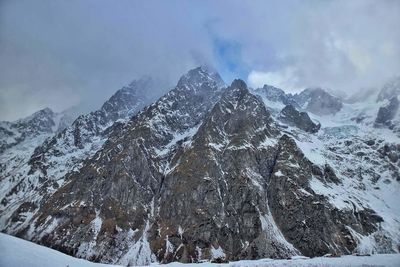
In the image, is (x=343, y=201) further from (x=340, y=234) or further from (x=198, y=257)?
(x=198, y=257)

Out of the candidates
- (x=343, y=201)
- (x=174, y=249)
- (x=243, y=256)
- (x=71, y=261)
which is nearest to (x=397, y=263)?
(x=71, y=261)

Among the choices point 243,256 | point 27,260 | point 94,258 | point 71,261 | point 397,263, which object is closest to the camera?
point 27,260

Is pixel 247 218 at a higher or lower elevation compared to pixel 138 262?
higher

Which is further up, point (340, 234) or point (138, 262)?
point (340, 234)

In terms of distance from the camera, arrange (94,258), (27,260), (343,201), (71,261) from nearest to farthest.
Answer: (27,260), (71,261), (94,258), (343,201)

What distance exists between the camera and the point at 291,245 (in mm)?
175750

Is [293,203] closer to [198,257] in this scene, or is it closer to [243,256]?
[243,256]

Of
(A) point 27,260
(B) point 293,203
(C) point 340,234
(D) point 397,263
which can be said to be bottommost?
(A) point 27,260

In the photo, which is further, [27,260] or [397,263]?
[397,263]

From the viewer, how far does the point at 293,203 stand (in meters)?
193

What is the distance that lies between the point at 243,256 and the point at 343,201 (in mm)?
63024

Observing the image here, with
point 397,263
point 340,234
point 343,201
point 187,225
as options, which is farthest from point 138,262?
point 397,263

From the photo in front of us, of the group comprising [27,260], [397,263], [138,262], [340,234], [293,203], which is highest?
[293,203]

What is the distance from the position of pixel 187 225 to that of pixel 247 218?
98.4 feet
